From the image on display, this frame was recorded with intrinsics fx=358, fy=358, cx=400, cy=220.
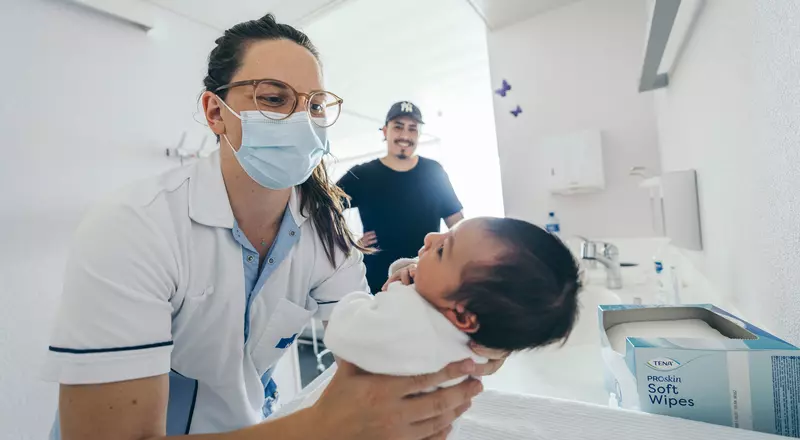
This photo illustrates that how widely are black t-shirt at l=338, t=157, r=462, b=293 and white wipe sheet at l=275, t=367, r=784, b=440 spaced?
4.67ft

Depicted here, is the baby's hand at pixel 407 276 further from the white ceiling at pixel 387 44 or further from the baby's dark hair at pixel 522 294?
the white ceiling at pixel 387 44

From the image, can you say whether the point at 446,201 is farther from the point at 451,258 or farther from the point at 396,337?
the point at 396,337

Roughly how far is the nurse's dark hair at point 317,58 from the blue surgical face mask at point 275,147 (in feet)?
0.29

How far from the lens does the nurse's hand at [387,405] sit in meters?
0.52

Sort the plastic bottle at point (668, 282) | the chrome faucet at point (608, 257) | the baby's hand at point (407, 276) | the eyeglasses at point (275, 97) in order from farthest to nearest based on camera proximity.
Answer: the chrome faucet at point (608, 257) < the plastic bottle at point (668, 282) < the eyeglasses at point (275, 97) < the baby's hand at point (407, 276)

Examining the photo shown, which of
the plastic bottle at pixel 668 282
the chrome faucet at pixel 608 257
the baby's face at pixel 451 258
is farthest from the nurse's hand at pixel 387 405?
the chrome faucet at pixel 608 257

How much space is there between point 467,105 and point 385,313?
13.0 ft

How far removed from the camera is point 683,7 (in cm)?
98

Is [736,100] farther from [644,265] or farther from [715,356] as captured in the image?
[644,265]

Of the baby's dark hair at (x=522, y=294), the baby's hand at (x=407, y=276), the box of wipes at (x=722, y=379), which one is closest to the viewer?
the box of wipes at (x=722, y=379)

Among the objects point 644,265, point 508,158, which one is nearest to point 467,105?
point 508,158

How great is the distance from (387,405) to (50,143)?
2.19m

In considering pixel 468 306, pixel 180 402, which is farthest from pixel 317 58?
Answer: pixel 180 402

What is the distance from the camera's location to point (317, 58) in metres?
0.92
